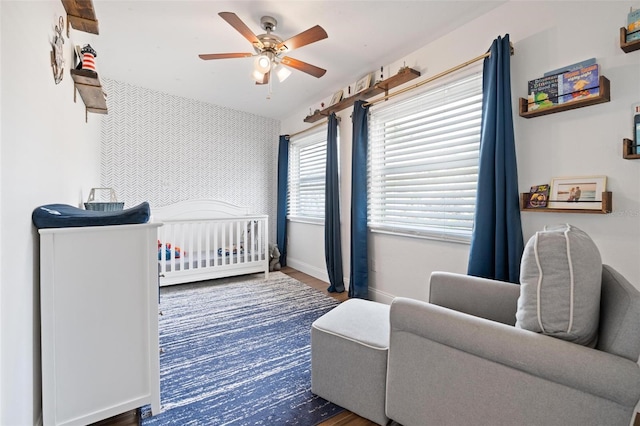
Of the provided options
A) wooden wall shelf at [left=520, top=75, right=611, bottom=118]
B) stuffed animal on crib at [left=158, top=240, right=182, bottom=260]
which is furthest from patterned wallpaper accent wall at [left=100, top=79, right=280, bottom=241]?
wooden wall shelf at [left=520, top=75, right=611, bottom=118]

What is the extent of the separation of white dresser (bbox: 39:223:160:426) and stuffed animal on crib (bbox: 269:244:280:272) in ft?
9.26

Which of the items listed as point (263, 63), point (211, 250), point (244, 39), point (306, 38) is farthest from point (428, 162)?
point (211, 250)

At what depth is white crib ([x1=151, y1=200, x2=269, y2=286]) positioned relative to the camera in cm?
325

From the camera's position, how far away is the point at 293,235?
4.42 m

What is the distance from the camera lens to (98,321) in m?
1.25

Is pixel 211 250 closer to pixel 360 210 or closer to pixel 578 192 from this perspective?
pixel 360 210

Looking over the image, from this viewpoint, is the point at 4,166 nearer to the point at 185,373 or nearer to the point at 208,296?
the point at 185,373

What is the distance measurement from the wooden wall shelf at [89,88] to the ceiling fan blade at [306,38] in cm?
125

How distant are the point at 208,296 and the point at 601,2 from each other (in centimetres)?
370

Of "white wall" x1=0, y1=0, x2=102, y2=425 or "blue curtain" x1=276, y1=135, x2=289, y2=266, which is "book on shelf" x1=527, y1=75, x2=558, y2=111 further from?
"blue curtain" x1=276, y1=135, x2=289, y2=266

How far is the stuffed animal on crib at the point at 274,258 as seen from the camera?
4.20 m

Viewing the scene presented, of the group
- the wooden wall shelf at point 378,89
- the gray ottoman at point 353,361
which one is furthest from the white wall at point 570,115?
the gray ottoman at point 353,361

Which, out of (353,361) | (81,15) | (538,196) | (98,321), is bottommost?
(353,361)

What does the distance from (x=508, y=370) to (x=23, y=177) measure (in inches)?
73.9
